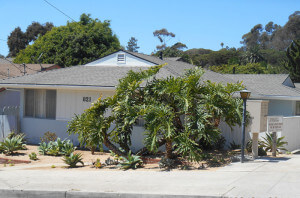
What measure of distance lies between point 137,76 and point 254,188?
5.77 meters

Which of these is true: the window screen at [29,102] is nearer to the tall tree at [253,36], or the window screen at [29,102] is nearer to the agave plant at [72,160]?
the agave plant at [72,160]

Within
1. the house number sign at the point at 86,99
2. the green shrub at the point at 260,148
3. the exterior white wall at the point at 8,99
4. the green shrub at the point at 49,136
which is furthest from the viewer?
the exterior white wall at the point at 8,99

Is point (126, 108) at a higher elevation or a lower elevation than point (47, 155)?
higher

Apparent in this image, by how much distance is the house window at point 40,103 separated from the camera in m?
17.3

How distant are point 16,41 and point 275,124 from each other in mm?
63847

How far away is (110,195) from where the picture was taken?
335 inches

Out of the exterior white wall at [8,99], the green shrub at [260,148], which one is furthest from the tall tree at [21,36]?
the green shrub at [260,148]

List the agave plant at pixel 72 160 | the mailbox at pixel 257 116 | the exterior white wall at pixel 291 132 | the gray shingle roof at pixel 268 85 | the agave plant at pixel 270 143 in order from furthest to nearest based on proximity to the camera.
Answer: the gray shingle roof at pixel 268 85, the exterior white wall at pixel 291 132, the agave plant at pixel 270 143, the agave plant at pixel 72 160, the mailbox at pixel 257 116

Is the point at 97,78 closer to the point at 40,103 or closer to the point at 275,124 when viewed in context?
the point at 40,103

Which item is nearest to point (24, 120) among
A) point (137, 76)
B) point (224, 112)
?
point (137, 76)

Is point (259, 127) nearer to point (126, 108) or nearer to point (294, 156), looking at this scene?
Result: point (294, 156)

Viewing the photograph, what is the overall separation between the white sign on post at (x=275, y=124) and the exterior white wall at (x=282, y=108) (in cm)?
745

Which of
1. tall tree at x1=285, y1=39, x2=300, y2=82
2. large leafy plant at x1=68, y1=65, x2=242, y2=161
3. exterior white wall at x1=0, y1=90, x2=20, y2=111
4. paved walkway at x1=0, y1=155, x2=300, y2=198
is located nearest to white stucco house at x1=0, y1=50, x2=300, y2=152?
large leafy plant at x1=68, y1=65, x2=242, y2=161

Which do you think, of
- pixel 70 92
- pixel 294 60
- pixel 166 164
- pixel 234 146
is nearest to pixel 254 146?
pixel 234 146
